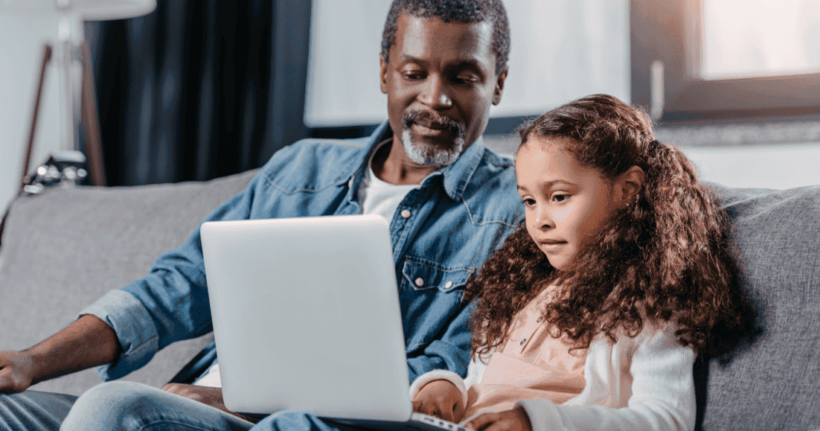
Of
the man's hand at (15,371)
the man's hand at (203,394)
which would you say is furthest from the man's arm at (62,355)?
the man's hand at (203,394)

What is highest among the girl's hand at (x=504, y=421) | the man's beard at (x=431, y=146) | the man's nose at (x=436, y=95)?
the man's nose at (x=436, y=95)

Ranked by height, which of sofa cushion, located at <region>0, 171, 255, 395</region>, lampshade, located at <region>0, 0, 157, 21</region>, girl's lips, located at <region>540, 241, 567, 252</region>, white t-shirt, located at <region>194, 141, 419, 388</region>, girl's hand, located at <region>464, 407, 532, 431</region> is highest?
lampshade, located at <region>0, 0, 157, 21</region>

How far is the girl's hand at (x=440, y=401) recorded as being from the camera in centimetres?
82

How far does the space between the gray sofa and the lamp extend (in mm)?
639

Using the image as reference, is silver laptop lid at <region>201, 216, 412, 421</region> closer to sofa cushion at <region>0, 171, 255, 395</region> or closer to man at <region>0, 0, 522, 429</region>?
man at <region>0, 0, 522, 429</region>

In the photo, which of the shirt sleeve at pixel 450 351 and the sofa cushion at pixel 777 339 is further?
the shirt sleeve at pixel 450 351

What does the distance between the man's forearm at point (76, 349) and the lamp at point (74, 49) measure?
1.32 m

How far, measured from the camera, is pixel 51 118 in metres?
2.65

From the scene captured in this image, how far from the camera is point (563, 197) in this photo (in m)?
0.89

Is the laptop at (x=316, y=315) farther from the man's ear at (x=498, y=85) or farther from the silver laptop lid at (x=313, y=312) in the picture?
the man's ear at (x=498, y=85)

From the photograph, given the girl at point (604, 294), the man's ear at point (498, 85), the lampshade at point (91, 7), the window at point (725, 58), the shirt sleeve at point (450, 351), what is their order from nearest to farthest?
1. the girl at point (604, 294)
2. the shirt sleeve at point (450, 351)
3. the man's ear at point (498, 85)
4. the window at point (725, 58)
5. the lampshade at point (91, 7)

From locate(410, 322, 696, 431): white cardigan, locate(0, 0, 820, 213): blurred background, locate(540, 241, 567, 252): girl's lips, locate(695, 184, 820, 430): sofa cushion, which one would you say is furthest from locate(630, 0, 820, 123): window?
locate(410, 322, 696, 431): white cardigan

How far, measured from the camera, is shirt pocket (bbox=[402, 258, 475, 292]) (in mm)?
1100

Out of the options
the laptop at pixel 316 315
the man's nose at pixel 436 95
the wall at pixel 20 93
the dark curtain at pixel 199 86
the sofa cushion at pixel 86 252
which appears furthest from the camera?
the wall at pixel 20 93
